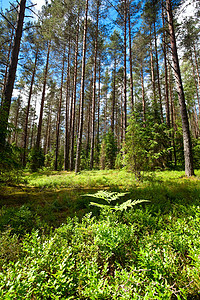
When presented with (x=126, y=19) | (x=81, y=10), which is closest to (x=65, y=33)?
(x=81, y=10)

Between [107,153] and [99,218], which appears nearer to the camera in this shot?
[99,218]

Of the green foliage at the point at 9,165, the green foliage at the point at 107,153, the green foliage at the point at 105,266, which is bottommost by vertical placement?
the green foliage at the point at 105,266

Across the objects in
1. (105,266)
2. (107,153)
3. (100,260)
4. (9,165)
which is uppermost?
(107,153)

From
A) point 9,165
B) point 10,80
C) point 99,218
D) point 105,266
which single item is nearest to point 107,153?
point 10,80

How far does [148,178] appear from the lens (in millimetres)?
6324

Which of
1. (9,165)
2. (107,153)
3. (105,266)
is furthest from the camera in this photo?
(107,153)

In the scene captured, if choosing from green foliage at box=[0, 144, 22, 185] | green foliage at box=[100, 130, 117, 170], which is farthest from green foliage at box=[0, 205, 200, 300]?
green foliage at box=[100, 130, 117, 170]

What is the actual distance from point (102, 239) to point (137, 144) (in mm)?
4839

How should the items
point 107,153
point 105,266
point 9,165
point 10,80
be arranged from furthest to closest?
point 107,153, point 10,80, point 9,165, point 105,266

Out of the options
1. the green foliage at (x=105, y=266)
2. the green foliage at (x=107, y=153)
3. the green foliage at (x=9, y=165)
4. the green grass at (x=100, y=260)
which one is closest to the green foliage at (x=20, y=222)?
the green grass at (x=100, y=260)

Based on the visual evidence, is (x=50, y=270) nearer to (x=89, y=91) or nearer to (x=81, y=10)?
(x=81, y=10)

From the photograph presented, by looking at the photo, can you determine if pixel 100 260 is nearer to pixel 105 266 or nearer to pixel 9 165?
pixel 105 266

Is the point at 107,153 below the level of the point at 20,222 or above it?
above

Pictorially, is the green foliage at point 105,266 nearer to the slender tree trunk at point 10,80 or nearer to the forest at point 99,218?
the forest at point 99,218
